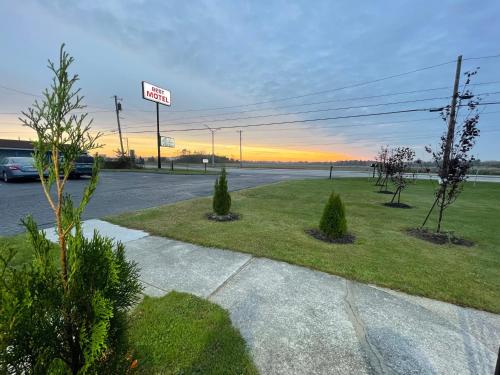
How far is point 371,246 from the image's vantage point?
4664mm

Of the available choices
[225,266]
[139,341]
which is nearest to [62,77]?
[139,341]

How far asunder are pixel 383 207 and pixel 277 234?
609 cm

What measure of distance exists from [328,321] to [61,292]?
2.26 m

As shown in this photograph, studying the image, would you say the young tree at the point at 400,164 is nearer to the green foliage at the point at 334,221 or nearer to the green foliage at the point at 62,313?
the green foliage at the point at 334,221

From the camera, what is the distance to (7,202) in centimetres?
744

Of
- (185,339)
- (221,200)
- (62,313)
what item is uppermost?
(62,313)

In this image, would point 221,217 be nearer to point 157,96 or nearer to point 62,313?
point 62,313

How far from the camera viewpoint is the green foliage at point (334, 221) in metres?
4.95

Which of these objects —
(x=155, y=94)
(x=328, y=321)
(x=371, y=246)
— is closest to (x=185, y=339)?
(x=328, y=321)

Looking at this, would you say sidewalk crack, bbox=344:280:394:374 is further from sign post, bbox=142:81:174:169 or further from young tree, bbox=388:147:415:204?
sign post, bbox=142:81:174:169

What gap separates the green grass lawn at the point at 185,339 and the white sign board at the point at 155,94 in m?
29.8

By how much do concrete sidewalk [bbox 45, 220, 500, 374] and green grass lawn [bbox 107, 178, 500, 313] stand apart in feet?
1.21

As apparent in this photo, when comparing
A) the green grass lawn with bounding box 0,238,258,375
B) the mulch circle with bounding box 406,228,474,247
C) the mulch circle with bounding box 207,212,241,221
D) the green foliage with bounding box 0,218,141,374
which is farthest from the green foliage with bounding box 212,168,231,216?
the green foliage with bounding box 0,218,141,374

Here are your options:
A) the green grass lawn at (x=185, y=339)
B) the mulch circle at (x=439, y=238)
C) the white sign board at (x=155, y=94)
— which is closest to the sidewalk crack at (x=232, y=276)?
the green grass lawn at (x=185, y=339)
